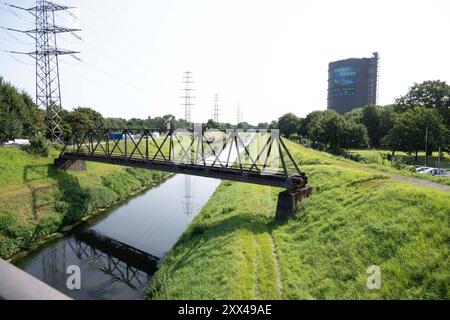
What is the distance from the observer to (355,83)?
499ft

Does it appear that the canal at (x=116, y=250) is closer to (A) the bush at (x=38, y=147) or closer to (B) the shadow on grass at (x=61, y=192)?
(B) the shadow on grass at (x=61, y=192)

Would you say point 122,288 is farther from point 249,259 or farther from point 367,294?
point 367,294

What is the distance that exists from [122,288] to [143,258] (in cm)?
451

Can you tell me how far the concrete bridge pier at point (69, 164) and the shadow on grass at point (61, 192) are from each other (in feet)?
2.45

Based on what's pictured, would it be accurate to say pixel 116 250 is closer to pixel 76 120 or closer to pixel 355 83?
pixel 76 120

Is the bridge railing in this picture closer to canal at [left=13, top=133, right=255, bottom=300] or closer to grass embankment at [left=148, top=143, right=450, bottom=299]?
canal at [left=13, top=133, right=255, bottom=300]

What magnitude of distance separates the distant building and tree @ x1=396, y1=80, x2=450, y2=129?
7500 cm

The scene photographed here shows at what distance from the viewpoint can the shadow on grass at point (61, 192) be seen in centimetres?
3094

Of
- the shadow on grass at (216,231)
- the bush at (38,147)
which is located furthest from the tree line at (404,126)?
the bush at (38,147)

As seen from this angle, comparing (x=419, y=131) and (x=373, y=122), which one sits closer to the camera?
(x=419, y=131)

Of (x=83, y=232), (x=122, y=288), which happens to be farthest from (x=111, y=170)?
(x=122, y=288)

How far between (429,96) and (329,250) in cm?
7543

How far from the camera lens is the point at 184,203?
40.1 meters

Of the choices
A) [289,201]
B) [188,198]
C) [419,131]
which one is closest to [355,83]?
[419,131]
